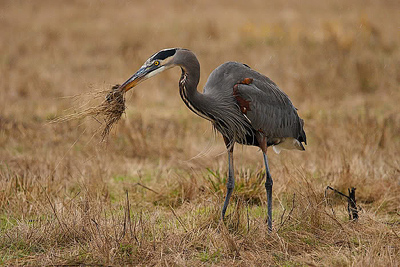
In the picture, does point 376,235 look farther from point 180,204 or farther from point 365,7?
point 365,7

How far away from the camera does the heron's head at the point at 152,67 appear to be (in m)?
4.36

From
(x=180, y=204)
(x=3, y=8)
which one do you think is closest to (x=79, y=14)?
(x=3, y=8)

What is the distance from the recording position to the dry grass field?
444 centimetres

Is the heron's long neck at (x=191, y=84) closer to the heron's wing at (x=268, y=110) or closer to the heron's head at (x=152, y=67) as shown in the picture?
the heron's head at (x=152, y=67)

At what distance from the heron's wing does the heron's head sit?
0.82m

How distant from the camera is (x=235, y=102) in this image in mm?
4965

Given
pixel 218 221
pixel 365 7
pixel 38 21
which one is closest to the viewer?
pixel 218 221

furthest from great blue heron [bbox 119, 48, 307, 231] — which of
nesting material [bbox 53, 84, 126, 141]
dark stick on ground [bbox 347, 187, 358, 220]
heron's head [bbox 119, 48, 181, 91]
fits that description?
dark stick on ground [bbox 347, 187, 358, 220]

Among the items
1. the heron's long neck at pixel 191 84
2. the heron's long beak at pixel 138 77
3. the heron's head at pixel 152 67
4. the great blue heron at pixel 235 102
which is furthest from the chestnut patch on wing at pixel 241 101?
the heron's long beak at pixel 138 77

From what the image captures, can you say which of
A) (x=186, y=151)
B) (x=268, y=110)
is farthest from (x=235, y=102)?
(x=186, y=151)

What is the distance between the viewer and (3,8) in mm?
18781

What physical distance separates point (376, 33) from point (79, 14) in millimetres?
9320

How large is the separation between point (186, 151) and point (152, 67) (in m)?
3.65

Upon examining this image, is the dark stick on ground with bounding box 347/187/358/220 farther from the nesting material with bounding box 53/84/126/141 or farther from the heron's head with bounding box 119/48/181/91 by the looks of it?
the nesting material with bounding box 53/84/126/141
